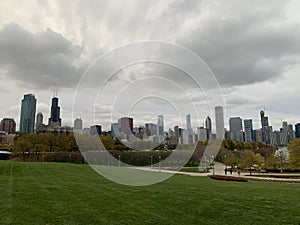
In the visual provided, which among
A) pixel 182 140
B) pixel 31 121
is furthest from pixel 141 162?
pixel 31 121

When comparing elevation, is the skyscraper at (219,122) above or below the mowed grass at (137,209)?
above

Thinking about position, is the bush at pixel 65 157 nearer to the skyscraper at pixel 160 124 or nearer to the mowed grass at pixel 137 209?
the skyscraper at pixel 160 124

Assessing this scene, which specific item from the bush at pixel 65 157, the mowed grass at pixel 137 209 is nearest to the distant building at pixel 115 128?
the mowed grass at pixel 137 209

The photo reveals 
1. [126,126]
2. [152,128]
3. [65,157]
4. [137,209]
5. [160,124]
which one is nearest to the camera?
[137,209]

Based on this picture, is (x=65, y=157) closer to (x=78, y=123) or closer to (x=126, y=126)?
(x=126, y=126)

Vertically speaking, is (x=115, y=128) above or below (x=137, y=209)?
above

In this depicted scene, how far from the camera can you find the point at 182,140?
19797 millimetres

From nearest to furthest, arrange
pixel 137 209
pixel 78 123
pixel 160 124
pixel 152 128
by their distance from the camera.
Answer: pixel 137 209 < pixel 78 123 < pixel 160 124 < pixel 152 128

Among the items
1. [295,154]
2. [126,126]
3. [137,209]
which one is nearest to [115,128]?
[126,126]

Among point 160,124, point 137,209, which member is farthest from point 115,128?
point 160,124

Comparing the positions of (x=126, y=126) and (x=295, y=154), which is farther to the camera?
(x=295, y=154)

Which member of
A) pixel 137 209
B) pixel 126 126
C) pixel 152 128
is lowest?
pixel 137 209

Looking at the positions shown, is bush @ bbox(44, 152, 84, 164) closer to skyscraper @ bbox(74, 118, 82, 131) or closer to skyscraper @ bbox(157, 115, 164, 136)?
skyscraper @ bbox(157, 115, 164, 136)

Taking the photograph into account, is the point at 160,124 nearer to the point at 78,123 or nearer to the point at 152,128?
the point at 152,128
